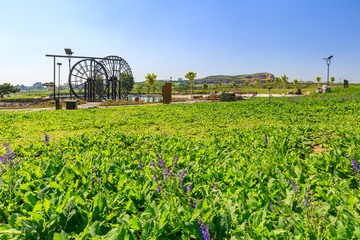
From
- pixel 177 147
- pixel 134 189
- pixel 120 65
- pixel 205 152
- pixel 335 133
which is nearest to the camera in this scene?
pixel 134 189

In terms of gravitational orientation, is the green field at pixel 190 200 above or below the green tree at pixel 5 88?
below

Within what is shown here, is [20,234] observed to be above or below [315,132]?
below

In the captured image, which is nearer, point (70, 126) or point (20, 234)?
point (20, 234)

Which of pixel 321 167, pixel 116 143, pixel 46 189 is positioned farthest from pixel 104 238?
pixel 116 143

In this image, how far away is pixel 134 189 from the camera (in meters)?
2.49

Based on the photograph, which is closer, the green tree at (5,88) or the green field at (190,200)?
the green field at (190,200)

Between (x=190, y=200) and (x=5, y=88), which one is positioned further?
(x=5, y=88)

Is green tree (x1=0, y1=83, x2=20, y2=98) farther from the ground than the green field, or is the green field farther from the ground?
green tree (x1=0, y1=83, x2=20, y2=98)

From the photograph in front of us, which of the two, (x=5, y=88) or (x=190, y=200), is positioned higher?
(x=5, y=88)

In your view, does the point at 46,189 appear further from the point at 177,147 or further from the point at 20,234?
the point at 177,147

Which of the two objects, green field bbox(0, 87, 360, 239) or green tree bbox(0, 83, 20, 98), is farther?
green tree bbox(0, 83, 20, 98)

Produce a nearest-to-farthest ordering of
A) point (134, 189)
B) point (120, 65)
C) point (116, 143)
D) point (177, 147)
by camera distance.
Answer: point (134, 189), point (177, 147), point (116, 143), point (120, 65)

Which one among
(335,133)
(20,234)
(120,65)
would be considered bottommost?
(20,234)

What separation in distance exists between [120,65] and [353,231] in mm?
52494
